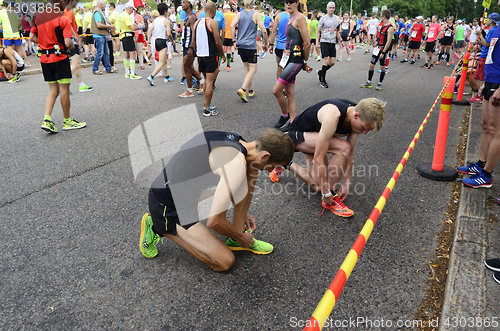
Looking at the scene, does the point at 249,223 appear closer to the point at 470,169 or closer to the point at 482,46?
the point at 470,169

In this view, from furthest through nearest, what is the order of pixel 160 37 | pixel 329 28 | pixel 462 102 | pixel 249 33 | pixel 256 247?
1. pixel 329 28
2. pixel 160 37
3. pixel 462 102
4. pixel 249 33
5. pixel 256 247

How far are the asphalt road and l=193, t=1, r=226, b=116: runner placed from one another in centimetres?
121

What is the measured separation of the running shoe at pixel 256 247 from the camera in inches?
105

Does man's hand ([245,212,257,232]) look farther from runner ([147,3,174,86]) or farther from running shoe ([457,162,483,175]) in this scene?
runner ([147,3,174,86])

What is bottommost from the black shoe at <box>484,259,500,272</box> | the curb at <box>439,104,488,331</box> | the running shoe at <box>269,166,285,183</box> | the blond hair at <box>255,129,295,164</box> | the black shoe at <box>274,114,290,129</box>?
the curb at <box>439,104,488,331</box>

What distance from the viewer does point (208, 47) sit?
6168mm

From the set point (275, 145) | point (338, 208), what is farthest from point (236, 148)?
point (338, 208)

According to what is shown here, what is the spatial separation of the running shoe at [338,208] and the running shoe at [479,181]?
1.52 meters

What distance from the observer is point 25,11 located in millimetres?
14055

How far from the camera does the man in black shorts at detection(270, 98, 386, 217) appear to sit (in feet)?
9.54

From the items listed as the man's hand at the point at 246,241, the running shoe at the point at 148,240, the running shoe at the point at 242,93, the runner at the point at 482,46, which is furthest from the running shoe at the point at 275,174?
the running shoe at the point at 242,93

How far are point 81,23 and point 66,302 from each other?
13.7 m

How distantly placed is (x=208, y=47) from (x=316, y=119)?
3612mm

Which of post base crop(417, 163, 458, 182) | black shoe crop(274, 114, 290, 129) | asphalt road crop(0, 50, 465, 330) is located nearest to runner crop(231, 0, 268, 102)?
black shoe crop(274, 114, 290, 129)
